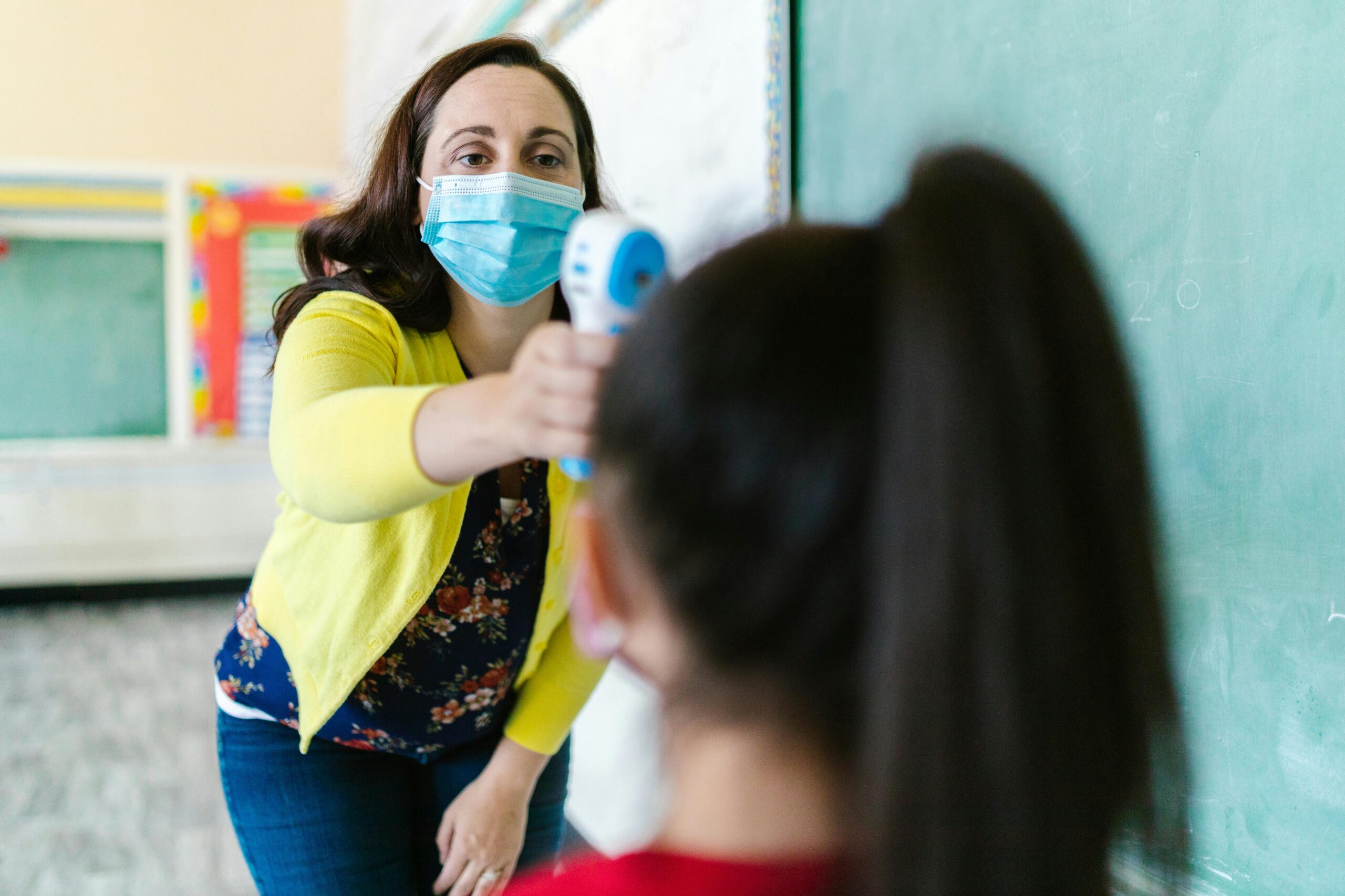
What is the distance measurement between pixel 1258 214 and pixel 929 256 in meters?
0.53

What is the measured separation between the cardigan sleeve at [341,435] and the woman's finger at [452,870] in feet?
2.00

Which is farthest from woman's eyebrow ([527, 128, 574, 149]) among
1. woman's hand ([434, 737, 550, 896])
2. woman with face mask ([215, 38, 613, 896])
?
woman's hand ([434, 737, 550, 896])

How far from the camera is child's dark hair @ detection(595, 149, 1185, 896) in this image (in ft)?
1.43

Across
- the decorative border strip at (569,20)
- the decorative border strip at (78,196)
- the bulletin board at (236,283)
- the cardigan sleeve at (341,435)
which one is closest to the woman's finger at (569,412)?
the cardigan sleeve at (341,435)

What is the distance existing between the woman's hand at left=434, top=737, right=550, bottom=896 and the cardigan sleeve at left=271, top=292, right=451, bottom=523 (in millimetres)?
564

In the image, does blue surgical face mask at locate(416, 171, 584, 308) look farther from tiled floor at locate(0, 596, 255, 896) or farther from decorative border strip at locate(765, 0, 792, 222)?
tiled floor at locate(0, 596, 255, 896)

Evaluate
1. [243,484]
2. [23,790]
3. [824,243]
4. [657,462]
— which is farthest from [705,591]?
[243,484]

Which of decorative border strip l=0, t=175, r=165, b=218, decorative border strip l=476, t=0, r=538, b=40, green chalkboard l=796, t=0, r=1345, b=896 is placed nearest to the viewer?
green chalkboard l=796, t=0, r=1345, b=896

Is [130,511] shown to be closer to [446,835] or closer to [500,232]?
[446,835]

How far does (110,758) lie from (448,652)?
8.48 feet

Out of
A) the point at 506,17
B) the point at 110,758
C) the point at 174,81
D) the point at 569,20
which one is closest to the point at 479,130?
the point at 569,20

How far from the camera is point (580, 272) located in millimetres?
563

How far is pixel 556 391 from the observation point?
55 cm

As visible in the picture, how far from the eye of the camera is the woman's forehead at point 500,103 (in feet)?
3.70
